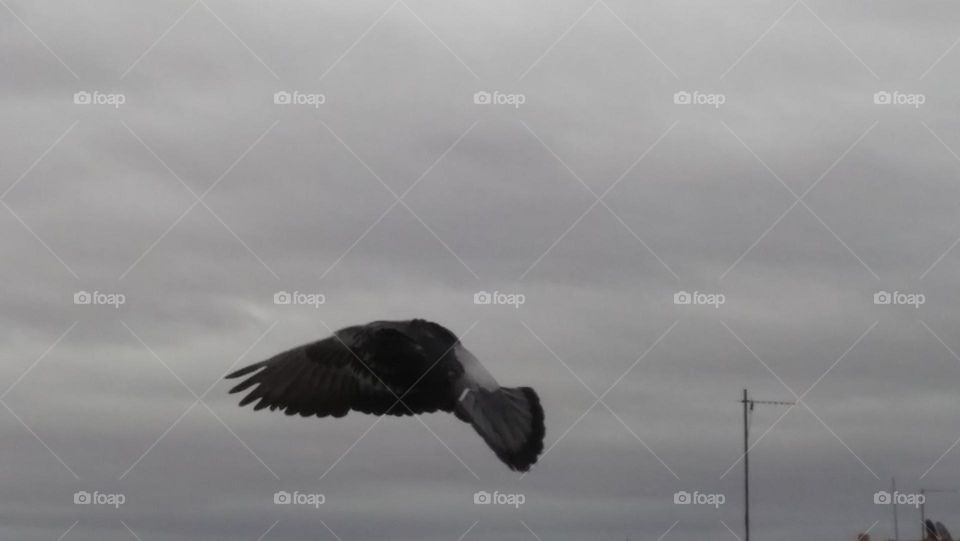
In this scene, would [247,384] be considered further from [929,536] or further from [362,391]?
[929,536]

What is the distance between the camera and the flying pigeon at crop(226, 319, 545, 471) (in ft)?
411

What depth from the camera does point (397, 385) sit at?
126 meters

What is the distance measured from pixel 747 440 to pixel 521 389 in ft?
10.1

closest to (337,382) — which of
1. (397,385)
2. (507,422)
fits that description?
(397,385)

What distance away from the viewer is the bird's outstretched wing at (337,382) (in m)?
126

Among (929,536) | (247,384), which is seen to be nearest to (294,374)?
(247,384)

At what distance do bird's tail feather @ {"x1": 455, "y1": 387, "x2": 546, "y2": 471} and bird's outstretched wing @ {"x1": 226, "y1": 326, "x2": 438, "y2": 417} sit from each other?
537mm

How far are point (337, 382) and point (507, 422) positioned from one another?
2339 millimetres

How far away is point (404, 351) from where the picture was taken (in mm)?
125438

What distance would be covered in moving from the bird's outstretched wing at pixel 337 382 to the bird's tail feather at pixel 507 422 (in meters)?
0.54

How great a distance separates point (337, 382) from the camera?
126062mm

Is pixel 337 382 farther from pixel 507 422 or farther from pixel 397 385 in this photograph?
pixel 507 422

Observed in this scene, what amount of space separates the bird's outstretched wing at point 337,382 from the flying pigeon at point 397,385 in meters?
0.01

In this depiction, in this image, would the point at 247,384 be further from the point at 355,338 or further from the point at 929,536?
the point at 929,536
